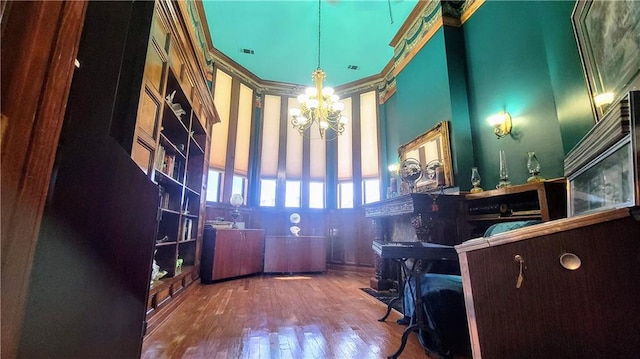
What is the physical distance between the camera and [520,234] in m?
0.81

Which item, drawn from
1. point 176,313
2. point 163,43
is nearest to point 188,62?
point 163,43

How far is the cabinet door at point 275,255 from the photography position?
15.8 feet

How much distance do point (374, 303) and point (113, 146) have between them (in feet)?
10.1

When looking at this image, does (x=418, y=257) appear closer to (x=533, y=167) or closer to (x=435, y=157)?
(x=533, y=167)

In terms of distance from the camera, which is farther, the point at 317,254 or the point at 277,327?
the point at 317,254

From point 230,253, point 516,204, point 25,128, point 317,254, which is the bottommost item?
point 317,254

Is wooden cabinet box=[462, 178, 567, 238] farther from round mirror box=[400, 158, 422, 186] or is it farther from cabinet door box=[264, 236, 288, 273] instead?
cabinet door box=[264, 236, 288, 273]

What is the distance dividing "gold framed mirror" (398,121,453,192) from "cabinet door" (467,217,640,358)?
2651 mm

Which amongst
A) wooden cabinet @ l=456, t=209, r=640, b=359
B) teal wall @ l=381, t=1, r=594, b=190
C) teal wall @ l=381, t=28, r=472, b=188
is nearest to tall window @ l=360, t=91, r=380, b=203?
teal wall @ l=381, t=28, r=472, b=188

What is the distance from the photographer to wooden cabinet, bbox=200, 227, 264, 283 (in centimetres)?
395

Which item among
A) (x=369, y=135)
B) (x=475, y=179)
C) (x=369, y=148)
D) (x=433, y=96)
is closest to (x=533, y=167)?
(x=475, y=179)

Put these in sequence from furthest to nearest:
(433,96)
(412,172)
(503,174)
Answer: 1. (433,96)
2. (412,172)
3. (503,174)

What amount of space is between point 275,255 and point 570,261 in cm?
461

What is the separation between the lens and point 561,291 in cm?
74
